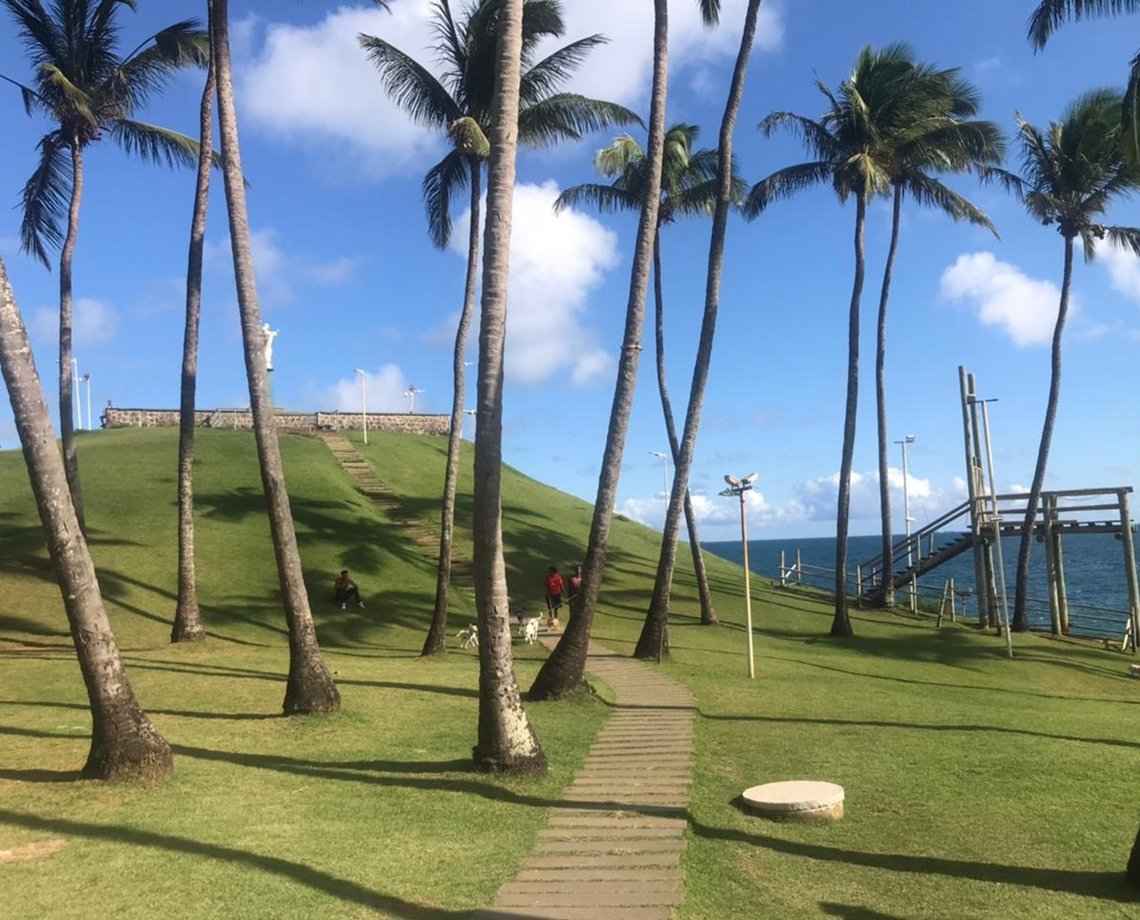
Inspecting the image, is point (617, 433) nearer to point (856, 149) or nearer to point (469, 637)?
point (469, 637)

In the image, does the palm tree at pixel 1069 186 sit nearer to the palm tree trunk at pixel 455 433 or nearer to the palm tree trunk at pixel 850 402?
the palm tree trunk at pixel 850 402

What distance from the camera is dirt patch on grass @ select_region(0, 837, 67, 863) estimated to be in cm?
688

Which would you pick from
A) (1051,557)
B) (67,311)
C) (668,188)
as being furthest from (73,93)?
(1051,557)

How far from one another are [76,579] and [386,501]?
2925cm

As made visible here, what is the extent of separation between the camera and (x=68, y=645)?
1947cm

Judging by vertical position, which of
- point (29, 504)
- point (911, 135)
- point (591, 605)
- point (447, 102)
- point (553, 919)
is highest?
point (911, 135)

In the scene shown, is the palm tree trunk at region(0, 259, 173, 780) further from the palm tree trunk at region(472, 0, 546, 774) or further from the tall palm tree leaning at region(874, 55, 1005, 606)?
the tall palm tree leaning at region(874, 55, 1005, 606)

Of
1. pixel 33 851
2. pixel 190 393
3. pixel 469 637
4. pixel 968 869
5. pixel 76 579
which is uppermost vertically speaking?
pixel 190 393

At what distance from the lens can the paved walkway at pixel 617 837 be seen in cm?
655

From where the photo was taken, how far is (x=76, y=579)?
8586 millimetres

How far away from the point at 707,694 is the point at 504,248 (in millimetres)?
8374

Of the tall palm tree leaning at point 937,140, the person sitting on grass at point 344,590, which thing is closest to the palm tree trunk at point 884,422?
the tall palm tree leaning at point 937,140

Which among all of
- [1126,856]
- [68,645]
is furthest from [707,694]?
[68,645]

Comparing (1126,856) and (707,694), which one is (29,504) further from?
(1126,856)
